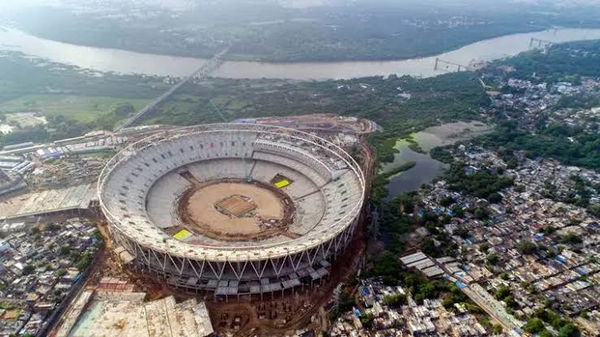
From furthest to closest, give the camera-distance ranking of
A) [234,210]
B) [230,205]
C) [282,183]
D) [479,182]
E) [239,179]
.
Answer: [479,182], [239,179], [282,183], [230,205], [234,210]

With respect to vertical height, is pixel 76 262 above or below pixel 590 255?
above

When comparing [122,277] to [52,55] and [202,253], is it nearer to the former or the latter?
[202,253]

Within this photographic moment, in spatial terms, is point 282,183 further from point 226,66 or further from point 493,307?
point 226,66

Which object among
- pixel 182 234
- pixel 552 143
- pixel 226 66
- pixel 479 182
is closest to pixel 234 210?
pixel 182 234

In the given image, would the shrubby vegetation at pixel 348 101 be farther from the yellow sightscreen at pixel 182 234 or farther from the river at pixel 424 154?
the yellow sightscreen at pixel 182 234

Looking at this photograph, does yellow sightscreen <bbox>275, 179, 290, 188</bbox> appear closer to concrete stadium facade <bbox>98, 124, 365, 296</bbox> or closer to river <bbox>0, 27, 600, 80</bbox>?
concrete stadium facade <bbox>98, 124, 365, 296</bbox>

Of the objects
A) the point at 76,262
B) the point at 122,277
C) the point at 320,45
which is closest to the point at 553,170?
the point at 122,277
